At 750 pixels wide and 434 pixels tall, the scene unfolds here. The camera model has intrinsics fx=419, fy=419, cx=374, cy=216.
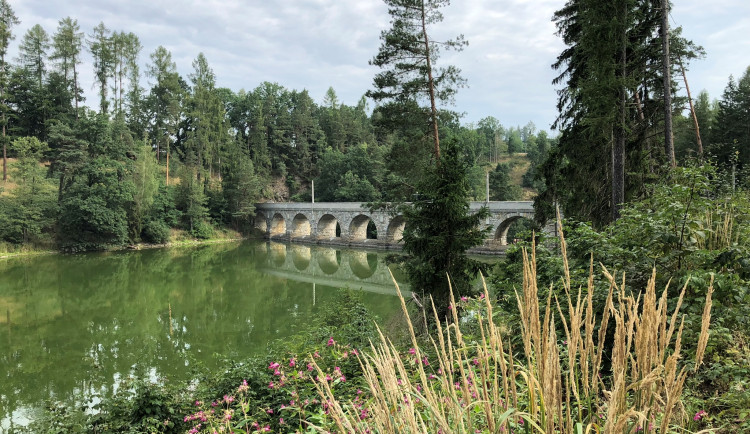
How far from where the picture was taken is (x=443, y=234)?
7125 mm

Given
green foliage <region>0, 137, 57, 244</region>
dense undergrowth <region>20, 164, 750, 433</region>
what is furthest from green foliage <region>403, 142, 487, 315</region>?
green foliage <region>0, 137, 57, 244</region>

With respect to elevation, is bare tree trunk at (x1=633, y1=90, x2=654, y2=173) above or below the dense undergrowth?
above

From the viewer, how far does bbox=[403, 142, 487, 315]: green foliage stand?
277 inches

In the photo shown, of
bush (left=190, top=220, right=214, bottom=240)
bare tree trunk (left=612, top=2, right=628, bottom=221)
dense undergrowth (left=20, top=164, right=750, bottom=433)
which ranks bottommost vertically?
bush (left=190, top=220, right=214, bottom=240)

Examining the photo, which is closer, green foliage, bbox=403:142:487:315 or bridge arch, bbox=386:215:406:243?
green foliage, bbox=403:142:487:315

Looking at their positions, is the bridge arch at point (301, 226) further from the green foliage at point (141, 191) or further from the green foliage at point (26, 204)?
the green foliage at point (26, 204)

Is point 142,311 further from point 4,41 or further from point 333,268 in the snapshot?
point 4,41

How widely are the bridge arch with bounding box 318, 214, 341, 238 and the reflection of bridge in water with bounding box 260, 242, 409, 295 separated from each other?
303 cm

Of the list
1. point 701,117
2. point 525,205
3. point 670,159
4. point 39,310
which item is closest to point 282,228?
point 525,205

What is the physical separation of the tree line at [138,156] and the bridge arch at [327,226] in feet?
13.3

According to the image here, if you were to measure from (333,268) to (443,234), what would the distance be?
14777mm

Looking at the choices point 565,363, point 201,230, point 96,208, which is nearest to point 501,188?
point 201,230

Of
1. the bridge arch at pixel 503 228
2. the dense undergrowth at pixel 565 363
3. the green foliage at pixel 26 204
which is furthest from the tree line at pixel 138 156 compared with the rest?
the dense undergrowth at pixel 565 363

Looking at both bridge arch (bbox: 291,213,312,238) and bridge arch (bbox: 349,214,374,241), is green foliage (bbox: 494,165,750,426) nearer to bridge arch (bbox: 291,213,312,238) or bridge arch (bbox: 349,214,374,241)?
bridge arch (bbox: 349,214,374,241)
